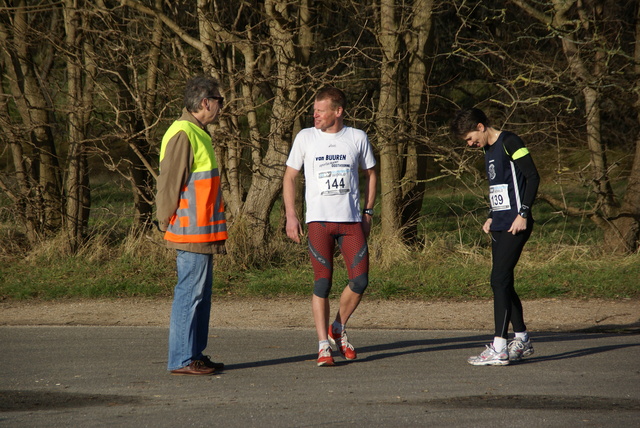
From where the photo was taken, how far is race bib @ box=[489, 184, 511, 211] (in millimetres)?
6223

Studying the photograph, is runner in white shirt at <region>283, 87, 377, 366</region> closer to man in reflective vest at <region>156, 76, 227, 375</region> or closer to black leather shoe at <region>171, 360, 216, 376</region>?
man in reflective vest at <region>156, 76, 227, 375</region>

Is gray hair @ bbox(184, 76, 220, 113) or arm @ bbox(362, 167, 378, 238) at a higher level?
gray hair @ bbox(184, 76, 220, 113)

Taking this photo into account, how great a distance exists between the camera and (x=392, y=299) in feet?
30.9

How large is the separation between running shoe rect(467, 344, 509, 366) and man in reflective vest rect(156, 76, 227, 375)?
2.02m

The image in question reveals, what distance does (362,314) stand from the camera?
8648mm

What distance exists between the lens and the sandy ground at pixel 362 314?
8172 mm

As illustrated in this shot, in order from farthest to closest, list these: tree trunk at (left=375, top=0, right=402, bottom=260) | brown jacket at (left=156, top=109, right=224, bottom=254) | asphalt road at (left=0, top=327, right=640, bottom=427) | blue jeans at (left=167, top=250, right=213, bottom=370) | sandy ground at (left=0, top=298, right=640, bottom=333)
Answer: tree trunk at (left=375, top=0, right=402, bottom=260)
sandy ground at (left=0, top=298, right=640, bottom=333)
blue jeans at (left=167, top=250, right=213, bottom=370)
brown jacket at (left=156, top=109, right=224, bottom=254)
asphalt road at (left=0, top=327, right=640, bottom=427)

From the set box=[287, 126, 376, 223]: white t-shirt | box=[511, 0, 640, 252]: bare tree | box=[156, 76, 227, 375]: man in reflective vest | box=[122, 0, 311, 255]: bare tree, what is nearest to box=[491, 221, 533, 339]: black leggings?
box=[287, 126, 376, 223]: white t-shirt

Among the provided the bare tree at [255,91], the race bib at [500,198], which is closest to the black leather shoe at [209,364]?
the race bib at [500,198]

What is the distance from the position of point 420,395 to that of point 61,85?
31.1 ft

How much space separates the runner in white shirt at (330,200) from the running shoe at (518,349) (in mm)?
1222

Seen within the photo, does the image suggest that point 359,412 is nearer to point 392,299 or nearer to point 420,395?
point 420,395

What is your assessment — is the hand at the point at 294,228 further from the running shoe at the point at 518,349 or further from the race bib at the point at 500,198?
the running shoe at the point at 518,349

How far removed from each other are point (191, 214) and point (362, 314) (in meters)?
3.26
